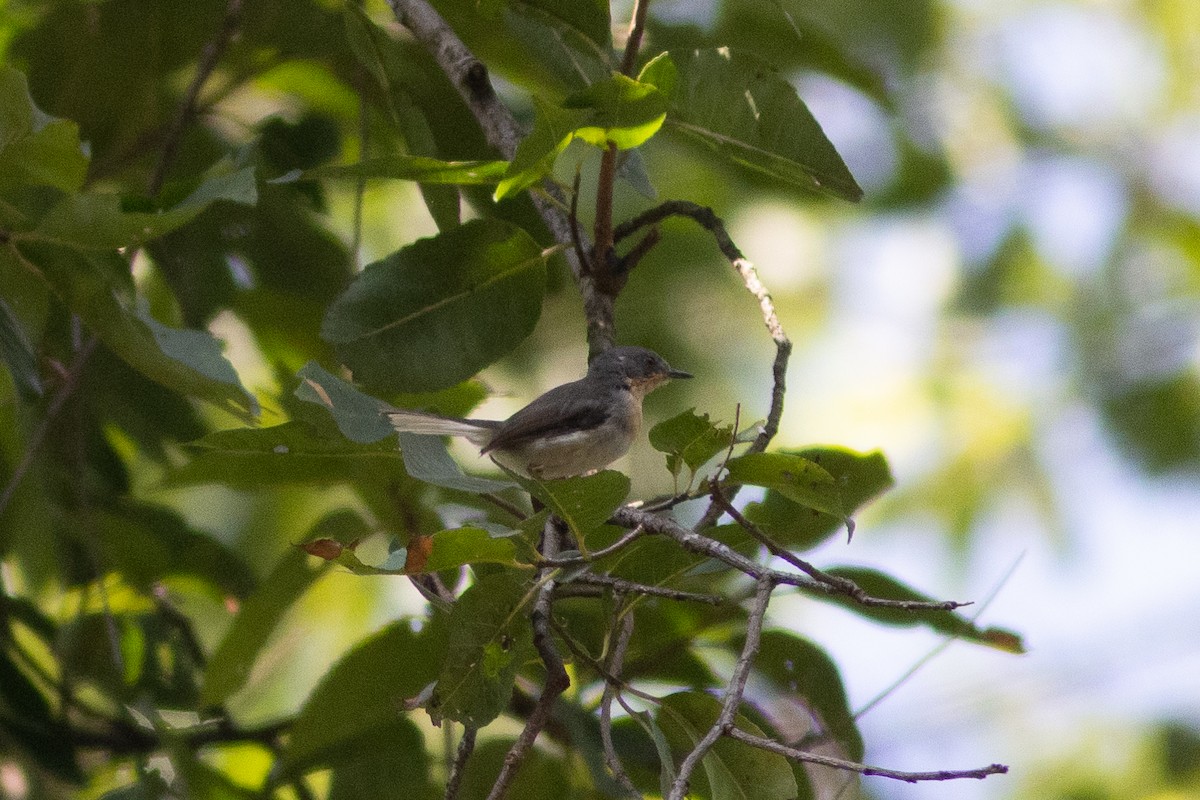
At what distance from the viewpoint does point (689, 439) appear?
1659mm

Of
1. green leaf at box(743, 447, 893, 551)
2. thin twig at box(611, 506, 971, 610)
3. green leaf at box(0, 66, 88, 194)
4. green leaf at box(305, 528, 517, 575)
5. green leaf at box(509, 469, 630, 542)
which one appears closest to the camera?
thin twig at box(611, 506, 971, 610)

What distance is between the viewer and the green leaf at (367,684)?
239 cm

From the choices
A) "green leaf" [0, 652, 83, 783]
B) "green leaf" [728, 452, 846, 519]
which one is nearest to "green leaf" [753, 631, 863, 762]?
"green leaf" [728, 452, 846, 519]

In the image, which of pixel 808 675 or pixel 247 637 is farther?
pixel 247 637

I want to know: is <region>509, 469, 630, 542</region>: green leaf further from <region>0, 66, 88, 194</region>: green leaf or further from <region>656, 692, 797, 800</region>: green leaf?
<region>0, 66, 88, 194</region>: green leaf

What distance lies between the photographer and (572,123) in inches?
66.2

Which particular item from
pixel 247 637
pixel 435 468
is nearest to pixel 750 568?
pixel 435 468

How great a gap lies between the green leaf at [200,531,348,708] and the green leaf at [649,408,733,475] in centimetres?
119

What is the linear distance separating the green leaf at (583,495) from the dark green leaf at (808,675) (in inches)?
33.1

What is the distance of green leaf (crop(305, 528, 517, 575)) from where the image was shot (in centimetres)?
146

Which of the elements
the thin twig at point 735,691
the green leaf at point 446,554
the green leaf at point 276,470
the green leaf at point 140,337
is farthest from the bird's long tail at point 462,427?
the thin twig at point 735,691

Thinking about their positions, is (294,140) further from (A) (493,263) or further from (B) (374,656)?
(B) (374,656)

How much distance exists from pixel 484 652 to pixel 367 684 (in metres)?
0.90

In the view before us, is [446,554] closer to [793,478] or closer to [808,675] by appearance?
[793,478]
